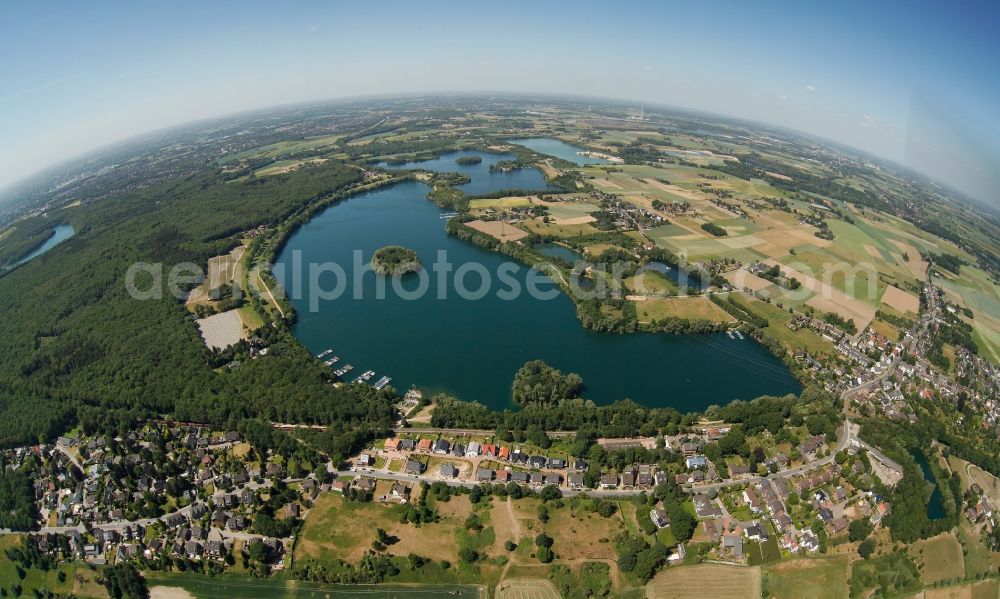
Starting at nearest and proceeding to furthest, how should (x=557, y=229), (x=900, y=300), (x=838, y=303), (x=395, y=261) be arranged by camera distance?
(x=838, y=303) → (x=900, y=300) → (x=395, y=261) → (x=557, y=229)

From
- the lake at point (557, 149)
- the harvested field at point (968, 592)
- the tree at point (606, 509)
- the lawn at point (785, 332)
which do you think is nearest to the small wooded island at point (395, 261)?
the tree at point (606, 509)

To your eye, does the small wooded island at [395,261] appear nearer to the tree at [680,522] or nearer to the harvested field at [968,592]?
the tree at [680,522]

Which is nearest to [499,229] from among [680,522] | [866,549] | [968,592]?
[680,522]

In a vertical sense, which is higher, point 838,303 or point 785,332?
point 838,303

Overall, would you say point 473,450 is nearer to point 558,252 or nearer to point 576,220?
point 558,252

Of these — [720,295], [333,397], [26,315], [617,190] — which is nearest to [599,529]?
[333,397]

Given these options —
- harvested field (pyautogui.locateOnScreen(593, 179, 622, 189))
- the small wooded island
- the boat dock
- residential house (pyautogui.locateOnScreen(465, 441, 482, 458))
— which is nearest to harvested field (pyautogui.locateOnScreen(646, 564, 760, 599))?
residential house (pyautogui.locateOnScreen(465, 441, 482, 458))
